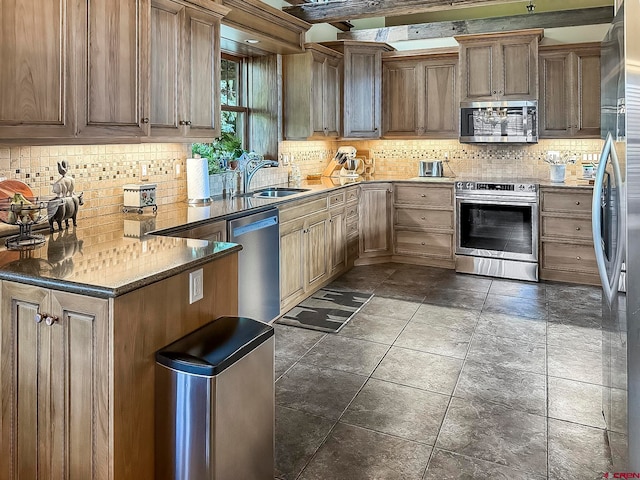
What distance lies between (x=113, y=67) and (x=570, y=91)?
4773mm

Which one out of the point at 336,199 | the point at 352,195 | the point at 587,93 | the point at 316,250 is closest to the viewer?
the point at 316,250

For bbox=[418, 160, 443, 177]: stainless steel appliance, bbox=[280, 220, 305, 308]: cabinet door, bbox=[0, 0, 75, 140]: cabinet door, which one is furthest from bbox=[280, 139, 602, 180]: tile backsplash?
bbox=[0, 0, 75, 140]: cabinet door

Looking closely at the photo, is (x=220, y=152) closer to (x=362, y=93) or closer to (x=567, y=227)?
(x=362, y=93)

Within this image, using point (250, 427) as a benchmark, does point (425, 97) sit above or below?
above

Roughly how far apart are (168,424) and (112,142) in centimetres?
174

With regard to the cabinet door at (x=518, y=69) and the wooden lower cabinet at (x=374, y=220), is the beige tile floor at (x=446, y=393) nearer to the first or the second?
the wooden lower cabinet at (x=374, y=220)

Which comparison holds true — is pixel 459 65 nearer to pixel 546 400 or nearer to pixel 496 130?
pixel 496 130

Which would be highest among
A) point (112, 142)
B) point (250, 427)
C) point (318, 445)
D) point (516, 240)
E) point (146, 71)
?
point (146, 71)

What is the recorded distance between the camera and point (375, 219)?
20.2ft

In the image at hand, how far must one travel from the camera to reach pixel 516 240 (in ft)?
18.2

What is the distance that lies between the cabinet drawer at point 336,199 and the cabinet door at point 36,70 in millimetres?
2908

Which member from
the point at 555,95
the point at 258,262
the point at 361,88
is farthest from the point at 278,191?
the point at 555,95

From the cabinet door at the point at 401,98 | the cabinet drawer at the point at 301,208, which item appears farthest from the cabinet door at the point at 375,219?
the cabinet drawer at the point at 301,208

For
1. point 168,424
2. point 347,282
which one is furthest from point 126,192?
point 347,282
